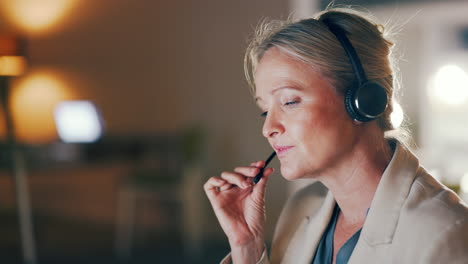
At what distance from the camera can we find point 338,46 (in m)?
1.11

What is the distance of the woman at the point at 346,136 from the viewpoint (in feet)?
3.39

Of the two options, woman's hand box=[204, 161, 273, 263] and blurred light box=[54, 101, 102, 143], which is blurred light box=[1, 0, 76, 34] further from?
woman's hand box=[204, 161, 273, 263]

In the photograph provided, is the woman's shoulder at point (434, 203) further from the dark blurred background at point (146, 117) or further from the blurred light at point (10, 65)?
the blurred light at point (10, 65)

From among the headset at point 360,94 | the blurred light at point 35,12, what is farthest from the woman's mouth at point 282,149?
the blurred light at point 35,12

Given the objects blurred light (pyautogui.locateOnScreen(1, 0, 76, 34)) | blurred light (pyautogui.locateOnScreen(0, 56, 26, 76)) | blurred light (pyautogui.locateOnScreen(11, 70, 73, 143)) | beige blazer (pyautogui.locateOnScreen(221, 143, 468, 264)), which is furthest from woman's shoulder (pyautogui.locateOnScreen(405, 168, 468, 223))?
blurred light (pyautogui.locateOnScreen(1, 0, 76, 34))

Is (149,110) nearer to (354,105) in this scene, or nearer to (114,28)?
(114,28)

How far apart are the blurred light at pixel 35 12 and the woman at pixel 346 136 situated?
4647 millimetres

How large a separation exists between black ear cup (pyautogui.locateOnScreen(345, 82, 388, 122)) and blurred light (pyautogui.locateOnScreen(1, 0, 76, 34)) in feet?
16.0

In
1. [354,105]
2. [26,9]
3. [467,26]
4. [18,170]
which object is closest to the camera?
[354,105]

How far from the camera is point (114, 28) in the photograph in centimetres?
548

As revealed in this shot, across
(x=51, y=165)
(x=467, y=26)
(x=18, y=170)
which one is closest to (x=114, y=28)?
(x=51, y=165)

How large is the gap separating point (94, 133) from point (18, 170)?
134 centimetres

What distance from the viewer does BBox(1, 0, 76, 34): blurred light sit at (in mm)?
5418

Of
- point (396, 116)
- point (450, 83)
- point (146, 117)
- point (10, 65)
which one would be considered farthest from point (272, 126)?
point (146, 117)
